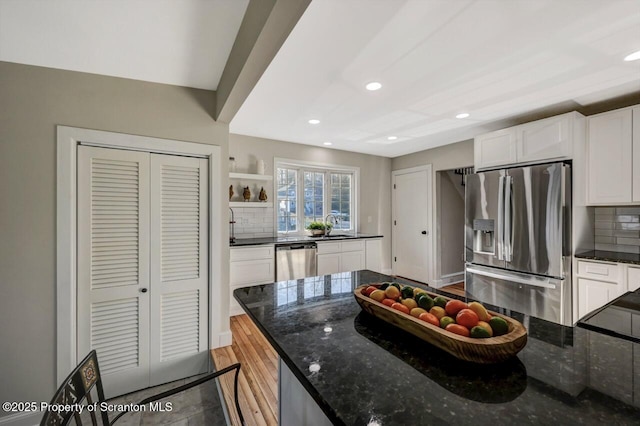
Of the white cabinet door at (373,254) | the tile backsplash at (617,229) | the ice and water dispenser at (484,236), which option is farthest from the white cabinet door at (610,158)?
the white cabinet door at (373,254)

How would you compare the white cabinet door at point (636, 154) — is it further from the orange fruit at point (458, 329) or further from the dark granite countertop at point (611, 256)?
the orange fruit at point (458, 329)

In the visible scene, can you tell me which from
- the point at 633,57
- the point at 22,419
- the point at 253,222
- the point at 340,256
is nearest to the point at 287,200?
the point at 253,222

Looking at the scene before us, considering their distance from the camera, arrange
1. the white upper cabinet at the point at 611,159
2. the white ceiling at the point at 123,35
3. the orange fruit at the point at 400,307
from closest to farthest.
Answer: the orange fruit at the point at 400,307 → the white ceiling at the point at 123,35 → the white upper cabinet at the point at 611,159

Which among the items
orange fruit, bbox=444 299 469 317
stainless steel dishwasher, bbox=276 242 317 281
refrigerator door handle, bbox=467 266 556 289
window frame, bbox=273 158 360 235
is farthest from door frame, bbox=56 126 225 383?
refrigerator door handle, bbox=467 266 556 289

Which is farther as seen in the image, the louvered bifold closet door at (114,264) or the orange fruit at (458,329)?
the louvered bifold closet door at (114,264)

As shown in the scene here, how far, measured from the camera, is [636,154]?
8.25 feet

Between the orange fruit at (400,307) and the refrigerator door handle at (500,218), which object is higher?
the refrigerator door handle at (500,218)

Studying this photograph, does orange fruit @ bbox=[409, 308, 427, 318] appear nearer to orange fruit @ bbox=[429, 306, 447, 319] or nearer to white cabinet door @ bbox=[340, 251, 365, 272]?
orange fruit @ bbox=[429, 306, 447, 319]

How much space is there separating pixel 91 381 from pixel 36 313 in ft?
4.63

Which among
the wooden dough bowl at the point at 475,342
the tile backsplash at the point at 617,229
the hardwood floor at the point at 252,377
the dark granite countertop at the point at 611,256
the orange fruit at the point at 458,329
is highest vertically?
the tile backsplash at the point at 617,229

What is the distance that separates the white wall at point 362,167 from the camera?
13.7 ft

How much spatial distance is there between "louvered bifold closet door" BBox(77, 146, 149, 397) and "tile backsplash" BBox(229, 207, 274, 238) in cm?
179

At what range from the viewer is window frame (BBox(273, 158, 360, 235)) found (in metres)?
4.38

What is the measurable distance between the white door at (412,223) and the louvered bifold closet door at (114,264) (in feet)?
13.8
